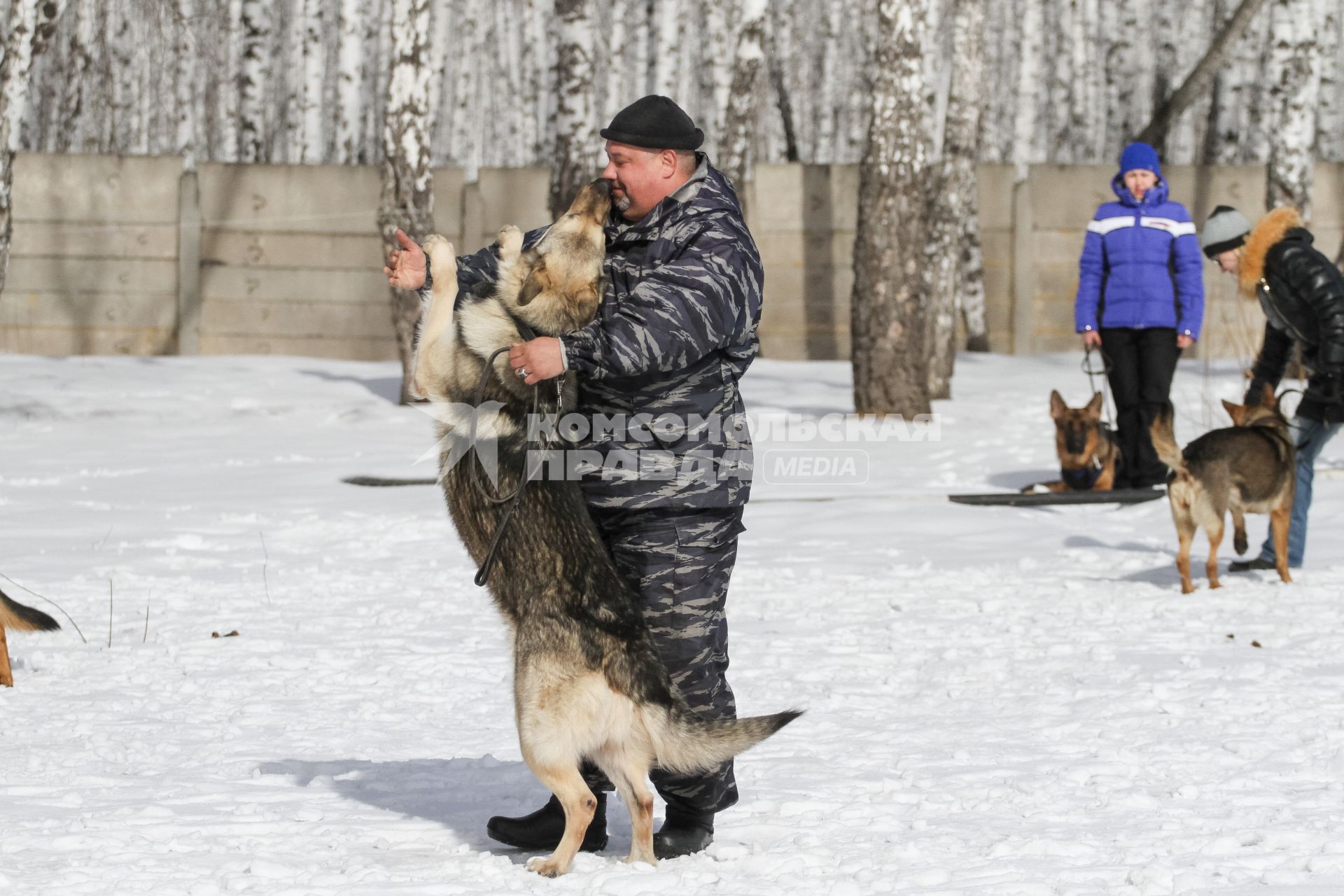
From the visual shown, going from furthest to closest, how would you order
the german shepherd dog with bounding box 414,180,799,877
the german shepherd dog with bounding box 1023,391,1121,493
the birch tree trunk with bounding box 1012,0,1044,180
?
the birch tree trunk with bounding box 1012,0,1044,180, the german shepherd dog with bounding box 1023,391,1121,493, the german shepherd dog with bounding box 414,180,799,877

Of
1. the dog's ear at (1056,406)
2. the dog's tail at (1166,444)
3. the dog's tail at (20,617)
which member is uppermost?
the dog's tail at (1166,444)

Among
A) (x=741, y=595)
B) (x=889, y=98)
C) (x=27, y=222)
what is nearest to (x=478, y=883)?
(x=741, y=595)

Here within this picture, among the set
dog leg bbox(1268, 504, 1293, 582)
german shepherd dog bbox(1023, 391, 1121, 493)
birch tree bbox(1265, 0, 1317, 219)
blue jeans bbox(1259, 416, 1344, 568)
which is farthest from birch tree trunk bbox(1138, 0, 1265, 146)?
dog leg bbox(1268, 504, 1293, 582)

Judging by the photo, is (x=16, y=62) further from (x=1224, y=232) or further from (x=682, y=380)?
(x=682, y=380)

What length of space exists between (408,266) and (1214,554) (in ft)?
16.5

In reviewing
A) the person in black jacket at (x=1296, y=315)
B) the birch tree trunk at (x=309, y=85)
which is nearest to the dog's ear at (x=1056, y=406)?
the person in black jacket at (x=1296, y=315)

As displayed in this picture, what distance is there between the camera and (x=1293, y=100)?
1587 cm

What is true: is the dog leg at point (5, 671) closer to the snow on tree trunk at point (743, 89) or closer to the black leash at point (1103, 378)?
the black leash at point (1103, 378)

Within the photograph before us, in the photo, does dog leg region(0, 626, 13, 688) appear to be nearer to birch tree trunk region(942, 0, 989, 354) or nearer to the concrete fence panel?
birch tree trunk region(942, 0, 989, 354)

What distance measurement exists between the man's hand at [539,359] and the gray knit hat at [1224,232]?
5377 mm

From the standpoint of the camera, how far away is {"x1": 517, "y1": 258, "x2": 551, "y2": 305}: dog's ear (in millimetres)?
3619

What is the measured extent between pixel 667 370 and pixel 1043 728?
7.42 feet

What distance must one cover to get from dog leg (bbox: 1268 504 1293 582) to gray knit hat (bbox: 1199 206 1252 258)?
1386mm

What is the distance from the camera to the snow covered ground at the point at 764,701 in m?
3.67
